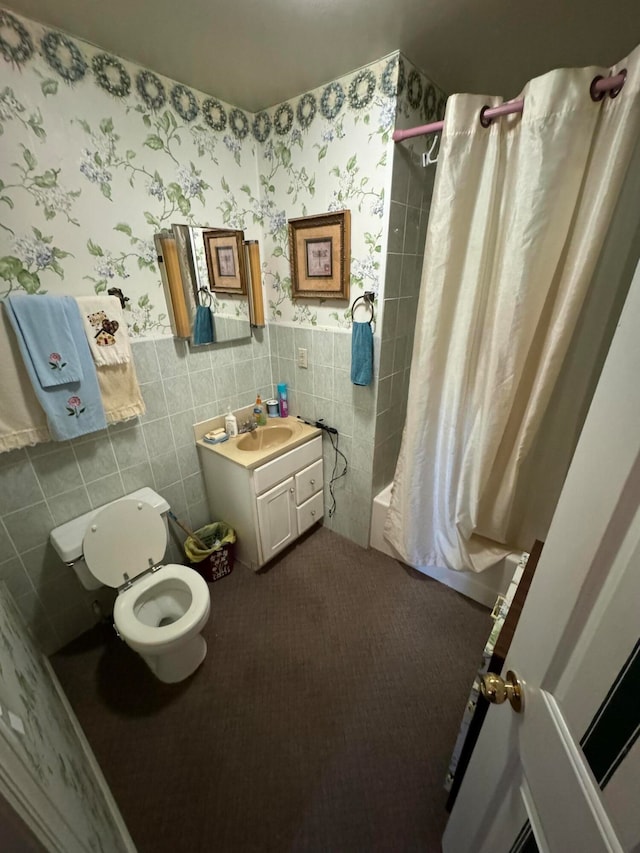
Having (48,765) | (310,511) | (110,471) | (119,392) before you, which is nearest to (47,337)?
(119,392)

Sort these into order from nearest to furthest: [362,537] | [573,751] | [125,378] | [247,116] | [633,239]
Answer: [573,751]
[633,239]
[125,378]
[247,116]
[362,537]

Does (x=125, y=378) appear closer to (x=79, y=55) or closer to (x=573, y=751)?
(x=79, y=55)

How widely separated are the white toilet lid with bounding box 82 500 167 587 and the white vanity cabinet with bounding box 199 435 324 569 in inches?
15.8

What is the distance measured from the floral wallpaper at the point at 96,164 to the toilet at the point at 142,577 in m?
0.86

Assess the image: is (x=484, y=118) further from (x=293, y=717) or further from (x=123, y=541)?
(x=293, y=717)

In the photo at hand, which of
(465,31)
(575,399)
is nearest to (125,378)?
(465,31)

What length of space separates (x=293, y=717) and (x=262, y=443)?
1317 millimetres

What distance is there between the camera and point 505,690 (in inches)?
24.2

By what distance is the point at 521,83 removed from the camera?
1469mm

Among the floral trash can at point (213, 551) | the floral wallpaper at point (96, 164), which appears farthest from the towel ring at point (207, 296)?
the floral trash can at point (213, 551)

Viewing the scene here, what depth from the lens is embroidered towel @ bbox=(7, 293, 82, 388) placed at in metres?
1.17

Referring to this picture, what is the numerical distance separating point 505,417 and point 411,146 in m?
1.25

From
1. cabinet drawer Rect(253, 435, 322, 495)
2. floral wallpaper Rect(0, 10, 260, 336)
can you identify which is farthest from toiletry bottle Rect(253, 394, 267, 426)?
floral wallpaper Rect(0, 10, 260, 336)

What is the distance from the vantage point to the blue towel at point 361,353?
166 centimetres
